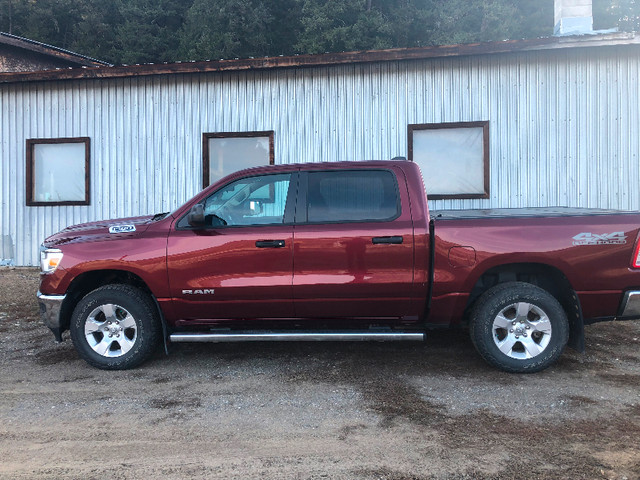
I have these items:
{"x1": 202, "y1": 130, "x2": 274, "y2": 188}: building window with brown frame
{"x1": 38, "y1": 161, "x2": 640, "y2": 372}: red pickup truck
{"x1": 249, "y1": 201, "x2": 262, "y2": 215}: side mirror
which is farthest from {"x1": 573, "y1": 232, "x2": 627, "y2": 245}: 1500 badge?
{"x1": 202, "y1": 130, "x2": 274, "y2": 188}: building window with brown frame

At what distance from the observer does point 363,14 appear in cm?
3036

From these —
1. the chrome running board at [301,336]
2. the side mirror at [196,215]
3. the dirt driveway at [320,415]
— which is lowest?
the dirt driveway at [320,415]

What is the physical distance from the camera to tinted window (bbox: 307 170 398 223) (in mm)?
A: 4742

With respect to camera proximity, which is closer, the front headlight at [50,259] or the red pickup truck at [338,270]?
the red pickup truck at [338,270]

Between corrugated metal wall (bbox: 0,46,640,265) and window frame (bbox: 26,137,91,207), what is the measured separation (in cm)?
12

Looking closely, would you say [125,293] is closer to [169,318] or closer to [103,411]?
[169,318]

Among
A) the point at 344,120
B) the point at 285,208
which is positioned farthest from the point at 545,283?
the point at 344,120

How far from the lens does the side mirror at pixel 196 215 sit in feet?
15.1

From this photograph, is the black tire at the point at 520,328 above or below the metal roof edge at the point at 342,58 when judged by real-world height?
below

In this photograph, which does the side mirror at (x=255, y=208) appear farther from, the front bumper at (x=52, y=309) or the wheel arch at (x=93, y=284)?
the front bumper at (x=52, y=309)

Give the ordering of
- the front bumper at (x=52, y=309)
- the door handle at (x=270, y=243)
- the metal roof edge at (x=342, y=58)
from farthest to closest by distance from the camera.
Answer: the metal roof edge at (x=342, y=58) → the front bumper at (x=52, y=309) → the door handle at (x=270, y=243)

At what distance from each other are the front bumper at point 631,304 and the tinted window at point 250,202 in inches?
119

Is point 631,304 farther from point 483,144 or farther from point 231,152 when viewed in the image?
point 231,152

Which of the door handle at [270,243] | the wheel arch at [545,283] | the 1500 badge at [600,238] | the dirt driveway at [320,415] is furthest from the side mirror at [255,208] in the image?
the 1500 badge at [600,238]
